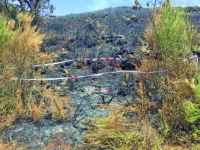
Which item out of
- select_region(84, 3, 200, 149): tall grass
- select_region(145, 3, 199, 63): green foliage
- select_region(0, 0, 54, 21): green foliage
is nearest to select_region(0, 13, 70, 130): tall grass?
select_region(84, 3, 200, 149): tall grass

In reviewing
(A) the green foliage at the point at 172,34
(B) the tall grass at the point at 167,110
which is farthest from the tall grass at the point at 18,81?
(A) the green foliage at the point at 172,34

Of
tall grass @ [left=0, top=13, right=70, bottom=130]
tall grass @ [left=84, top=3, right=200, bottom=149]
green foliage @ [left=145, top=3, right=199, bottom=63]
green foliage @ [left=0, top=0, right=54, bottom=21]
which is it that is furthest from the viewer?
green foliage @ [left=0, top=0, right=54, bottom=21]

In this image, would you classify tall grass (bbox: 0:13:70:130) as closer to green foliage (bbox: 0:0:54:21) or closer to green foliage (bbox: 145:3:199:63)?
green foliage (bbox: 145:3:199:63)

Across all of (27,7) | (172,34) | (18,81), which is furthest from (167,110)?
(27,7)

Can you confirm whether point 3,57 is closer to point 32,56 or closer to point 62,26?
point 32,56

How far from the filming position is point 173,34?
3414 mm

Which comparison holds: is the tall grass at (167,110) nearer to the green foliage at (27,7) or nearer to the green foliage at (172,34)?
the green foliage at (172,34)

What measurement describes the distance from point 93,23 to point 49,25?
336cm

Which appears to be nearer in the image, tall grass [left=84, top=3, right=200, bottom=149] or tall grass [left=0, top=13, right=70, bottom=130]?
tall grass [left=84, top=3, right=200, bottom=149]

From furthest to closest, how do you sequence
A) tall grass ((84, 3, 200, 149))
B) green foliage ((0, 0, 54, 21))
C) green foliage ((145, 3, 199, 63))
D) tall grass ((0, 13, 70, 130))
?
green foliage ((0, 0, 54, 21)) → tall grass ((0, 13, 70, 130)) → green foliage ((145, 3, 199, 63)) → tall grass ((84, 3, 200, 149))

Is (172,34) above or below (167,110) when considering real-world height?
above

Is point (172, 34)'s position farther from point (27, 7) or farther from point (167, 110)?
point (27, 7)

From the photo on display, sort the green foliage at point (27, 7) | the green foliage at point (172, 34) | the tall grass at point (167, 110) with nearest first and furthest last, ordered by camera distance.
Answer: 1. the tall grass at point (167, 110)
2. the green foliage at point (172, 34)
3. the green foliage at point (27, 7)

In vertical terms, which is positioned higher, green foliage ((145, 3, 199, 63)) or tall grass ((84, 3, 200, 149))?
green foliage ((145, 3, 199, 63))
